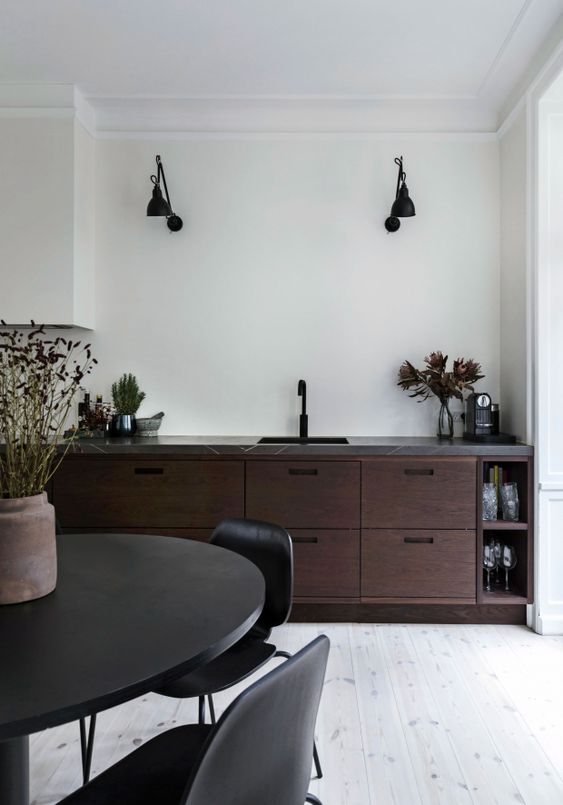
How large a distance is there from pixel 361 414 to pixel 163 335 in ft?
4.21

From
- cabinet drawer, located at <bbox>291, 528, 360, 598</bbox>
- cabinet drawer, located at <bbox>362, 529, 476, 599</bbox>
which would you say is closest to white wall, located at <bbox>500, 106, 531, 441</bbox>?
cabinet drawer, located at <bbox>362, 529, 476, 599</bbox>

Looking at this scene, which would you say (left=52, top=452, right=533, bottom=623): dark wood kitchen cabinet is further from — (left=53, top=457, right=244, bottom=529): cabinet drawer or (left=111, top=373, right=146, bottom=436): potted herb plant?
(left=111, top=373, right=146, bottom=436): potted herb plant

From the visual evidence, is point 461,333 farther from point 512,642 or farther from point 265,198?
point 512,642

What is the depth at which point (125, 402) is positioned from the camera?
3.36m

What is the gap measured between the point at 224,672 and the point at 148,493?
1482mm

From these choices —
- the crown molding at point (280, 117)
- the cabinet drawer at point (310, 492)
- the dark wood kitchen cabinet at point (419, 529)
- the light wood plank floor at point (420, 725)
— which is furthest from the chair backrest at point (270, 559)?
the crown molding at point (280, 117)

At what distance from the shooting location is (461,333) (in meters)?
3.44

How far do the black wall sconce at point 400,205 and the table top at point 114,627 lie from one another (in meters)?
2.27

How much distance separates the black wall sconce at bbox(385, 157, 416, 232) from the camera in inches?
124

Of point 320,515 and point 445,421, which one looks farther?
point 445,421

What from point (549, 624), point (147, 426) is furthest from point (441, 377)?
point (147, 426)

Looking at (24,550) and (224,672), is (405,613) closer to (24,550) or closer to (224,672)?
(224,672)

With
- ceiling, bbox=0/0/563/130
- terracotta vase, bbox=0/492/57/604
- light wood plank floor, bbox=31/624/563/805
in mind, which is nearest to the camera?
terracotta vase, bbox=0/492/57/604

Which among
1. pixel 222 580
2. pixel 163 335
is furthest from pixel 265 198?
pixel 222 580
